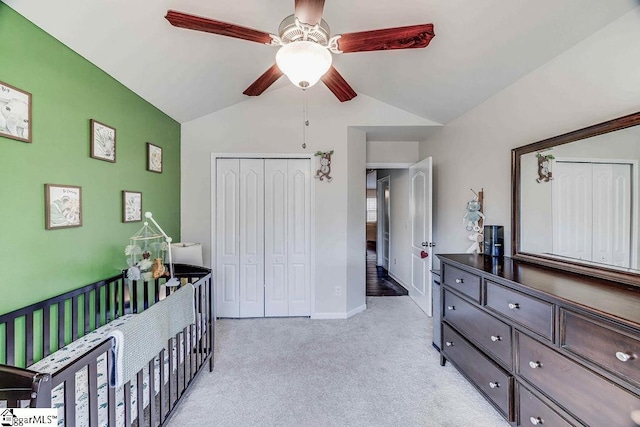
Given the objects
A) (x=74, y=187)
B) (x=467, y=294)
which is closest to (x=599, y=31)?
(x=467, y=294)

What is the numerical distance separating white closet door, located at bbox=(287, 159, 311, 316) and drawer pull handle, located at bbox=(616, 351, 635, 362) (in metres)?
2.76

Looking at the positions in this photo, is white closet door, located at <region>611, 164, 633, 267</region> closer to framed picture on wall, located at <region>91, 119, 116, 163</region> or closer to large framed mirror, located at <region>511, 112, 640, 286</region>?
large framed mirror, located at <region>511, 112, 640, 286</region>

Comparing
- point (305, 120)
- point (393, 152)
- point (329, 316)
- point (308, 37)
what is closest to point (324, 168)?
point (305, 120)

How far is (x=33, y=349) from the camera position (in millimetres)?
1565

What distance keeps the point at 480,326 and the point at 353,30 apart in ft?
7.75

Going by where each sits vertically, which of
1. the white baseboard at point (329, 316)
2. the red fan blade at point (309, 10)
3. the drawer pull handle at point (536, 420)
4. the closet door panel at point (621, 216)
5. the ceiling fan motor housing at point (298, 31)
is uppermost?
the ceiling fan motor housing at point (298, 31)

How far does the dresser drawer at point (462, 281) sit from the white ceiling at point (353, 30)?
1618 millimetres

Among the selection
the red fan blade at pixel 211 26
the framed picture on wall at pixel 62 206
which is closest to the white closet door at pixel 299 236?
the red fan blade at pixel 211 26

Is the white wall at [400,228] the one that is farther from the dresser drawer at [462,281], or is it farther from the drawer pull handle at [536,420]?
the drawer pull handle at [536,420]

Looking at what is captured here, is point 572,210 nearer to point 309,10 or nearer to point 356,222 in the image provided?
point 309,10

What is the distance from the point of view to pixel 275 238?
3504 mm

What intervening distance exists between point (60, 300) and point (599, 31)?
3632 millimetres

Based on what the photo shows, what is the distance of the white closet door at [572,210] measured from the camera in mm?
1695

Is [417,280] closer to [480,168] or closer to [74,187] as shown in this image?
[480,168]
